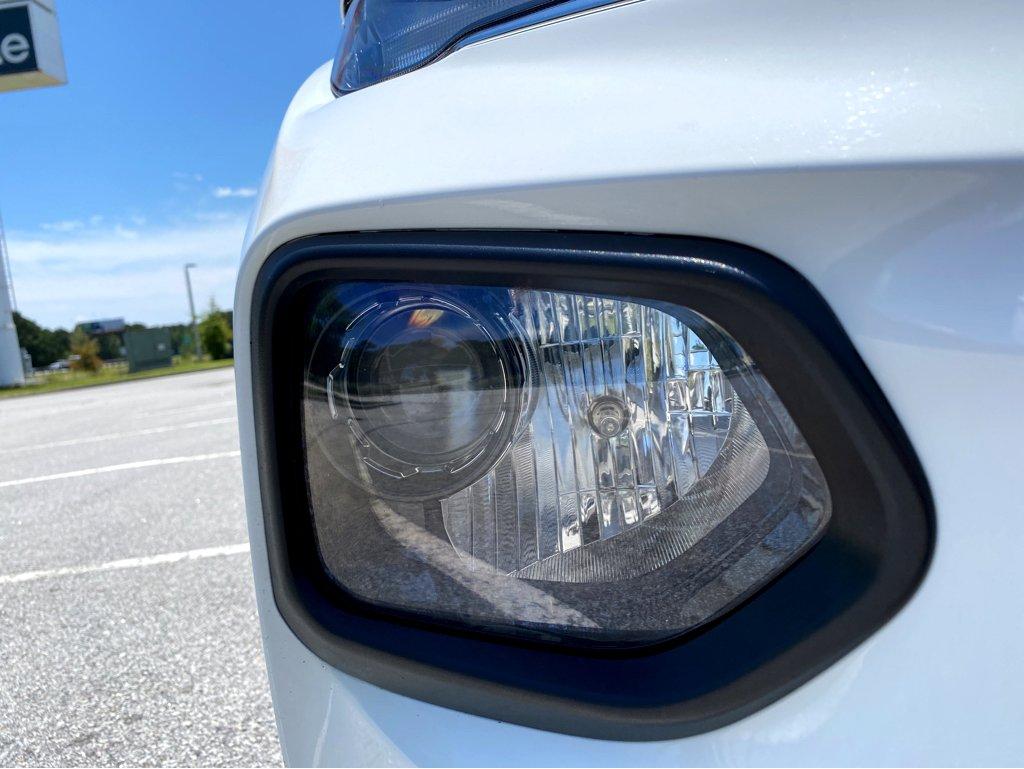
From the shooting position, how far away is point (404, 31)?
2.29 feet

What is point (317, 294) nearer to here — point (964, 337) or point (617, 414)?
point (617, 414)

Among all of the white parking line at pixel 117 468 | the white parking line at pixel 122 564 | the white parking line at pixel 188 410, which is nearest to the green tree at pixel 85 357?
the white parking line at pixel 188 410

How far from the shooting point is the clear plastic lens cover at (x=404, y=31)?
25.9 inches

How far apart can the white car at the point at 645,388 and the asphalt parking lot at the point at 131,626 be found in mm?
1252

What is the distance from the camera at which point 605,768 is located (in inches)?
21.5

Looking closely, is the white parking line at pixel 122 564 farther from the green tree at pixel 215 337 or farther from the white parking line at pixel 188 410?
the green tree at pixel 215 337

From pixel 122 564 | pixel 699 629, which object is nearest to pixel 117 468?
pixel 122 564

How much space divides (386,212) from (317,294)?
0.35 feet

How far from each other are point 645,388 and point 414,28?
16.9 inches

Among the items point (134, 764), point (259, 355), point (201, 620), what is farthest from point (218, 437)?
point (259, 355)

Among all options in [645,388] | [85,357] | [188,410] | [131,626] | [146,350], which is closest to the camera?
[645,388]

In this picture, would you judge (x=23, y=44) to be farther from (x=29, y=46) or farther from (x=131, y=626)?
(x=131, y=626)

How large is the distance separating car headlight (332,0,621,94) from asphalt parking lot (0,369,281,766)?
1.52 metres

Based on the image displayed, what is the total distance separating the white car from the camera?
1.53ft
